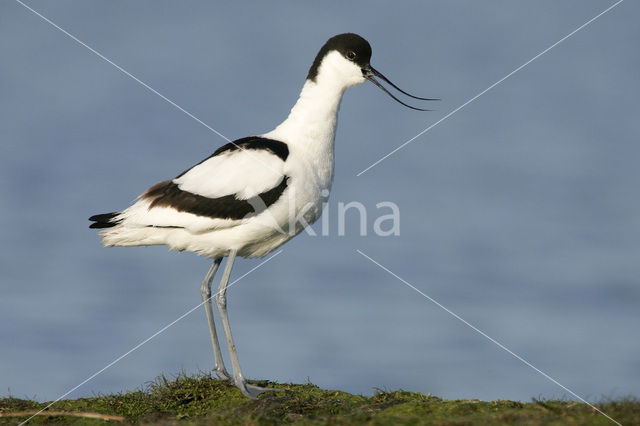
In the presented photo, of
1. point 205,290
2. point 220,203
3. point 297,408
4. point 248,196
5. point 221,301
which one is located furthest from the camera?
point 205,290

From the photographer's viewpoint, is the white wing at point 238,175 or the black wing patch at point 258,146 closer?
the white wing at point 238,175

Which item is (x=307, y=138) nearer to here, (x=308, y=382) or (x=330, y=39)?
(x=330, y=39)

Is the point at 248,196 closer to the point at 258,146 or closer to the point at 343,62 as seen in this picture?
the point at 258,146

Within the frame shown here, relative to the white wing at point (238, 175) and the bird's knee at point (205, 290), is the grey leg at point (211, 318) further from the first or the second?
the white wing at point (238, 175)

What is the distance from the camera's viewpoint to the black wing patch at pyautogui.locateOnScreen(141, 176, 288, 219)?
10039 mm

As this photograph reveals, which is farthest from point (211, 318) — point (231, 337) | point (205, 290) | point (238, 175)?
point (238, 175)

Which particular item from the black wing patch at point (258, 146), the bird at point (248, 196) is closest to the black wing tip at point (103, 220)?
the bird at point (248, 196)

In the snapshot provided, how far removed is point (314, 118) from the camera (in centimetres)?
1081

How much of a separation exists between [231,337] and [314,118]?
11.2 feet

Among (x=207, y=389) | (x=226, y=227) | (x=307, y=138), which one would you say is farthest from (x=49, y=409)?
(x=307, y=138)

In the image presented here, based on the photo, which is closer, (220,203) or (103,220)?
(220,203)

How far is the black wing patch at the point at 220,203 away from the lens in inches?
395

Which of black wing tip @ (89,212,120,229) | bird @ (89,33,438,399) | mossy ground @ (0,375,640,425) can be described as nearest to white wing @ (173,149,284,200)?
bird @ (89,33,438,399)

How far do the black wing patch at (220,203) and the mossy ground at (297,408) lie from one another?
2301mm
